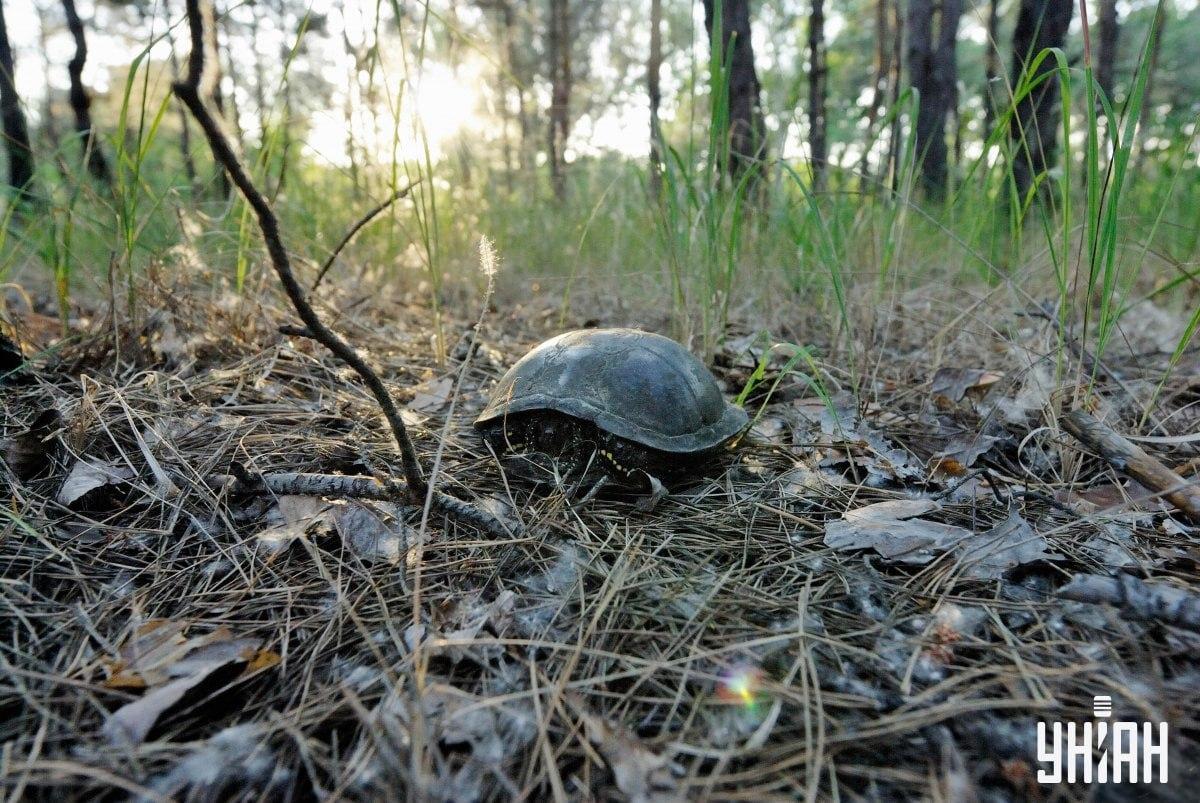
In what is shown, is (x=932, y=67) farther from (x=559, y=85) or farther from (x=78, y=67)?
(x=78, y=67)

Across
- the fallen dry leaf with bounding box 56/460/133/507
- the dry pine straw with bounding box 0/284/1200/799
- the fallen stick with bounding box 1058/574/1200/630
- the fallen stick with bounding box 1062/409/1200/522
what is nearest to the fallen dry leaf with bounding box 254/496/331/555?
the dry pine straw with bounding box 0/284/1200/799

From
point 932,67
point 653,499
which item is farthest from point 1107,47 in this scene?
point 653,499

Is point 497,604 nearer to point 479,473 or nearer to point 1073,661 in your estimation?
point 479,473

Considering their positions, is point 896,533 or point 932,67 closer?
point 896,533

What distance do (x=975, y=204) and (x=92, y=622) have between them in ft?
13.0

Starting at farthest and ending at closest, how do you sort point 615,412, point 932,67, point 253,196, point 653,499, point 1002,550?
1. point 932,67
2. point 615,412
3. point 653,499
4. point 1002,550
5. point 253,196

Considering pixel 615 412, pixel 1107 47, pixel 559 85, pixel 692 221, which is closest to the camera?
pixel 615 412

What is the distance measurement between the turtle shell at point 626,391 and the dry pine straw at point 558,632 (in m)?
0.17

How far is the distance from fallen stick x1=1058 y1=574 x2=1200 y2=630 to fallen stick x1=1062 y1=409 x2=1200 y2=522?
260mm

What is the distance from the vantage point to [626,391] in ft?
6.27

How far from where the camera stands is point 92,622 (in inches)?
48.3

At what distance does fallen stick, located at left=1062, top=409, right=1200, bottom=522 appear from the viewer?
4.63 feet

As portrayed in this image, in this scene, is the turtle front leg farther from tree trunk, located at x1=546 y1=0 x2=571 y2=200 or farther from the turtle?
tree trunk, located at x1=546 y1=0 x2=571 y2=200

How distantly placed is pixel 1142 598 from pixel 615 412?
1.24 metres
